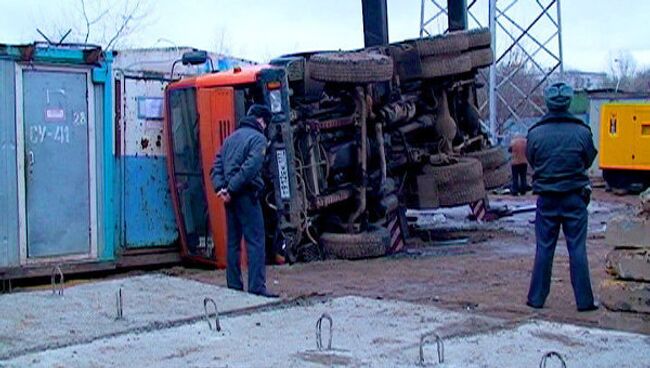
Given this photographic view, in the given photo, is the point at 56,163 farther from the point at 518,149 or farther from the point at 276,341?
the point at 518,149

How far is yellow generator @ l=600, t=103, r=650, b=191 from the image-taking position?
21828mm

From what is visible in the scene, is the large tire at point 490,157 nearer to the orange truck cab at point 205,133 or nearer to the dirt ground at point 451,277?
the dirt ground at point 451,277

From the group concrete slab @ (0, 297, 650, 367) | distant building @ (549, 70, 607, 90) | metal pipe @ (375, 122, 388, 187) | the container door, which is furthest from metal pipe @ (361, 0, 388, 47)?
distant building @ (549, 70, 607, 90)

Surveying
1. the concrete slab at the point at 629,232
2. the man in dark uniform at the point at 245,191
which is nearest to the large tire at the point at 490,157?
the man in dark uniform at the point at 245,191

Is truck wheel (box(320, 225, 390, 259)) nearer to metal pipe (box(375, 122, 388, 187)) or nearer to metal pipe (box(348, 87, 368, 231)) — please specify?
metal pipe (box(348, 87, 368, 231))

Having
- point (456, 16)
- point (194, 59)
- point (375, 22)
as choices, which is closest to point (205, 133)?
point (194, 59)

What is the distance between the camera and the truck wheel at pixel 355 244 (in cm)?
1162

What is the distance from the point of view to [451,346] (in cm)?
475

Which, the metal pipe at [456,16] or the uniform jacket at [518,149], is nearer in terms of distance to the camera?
the metal pipe at [456,16]

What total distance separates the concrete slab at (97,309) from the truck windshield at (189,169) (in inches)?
169

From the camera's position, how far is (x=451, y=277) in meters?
10.6

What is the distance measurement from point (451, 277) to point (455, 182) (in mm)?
2410

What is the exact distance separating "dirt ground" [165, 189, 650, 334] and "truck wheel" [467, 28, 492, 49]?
257cm

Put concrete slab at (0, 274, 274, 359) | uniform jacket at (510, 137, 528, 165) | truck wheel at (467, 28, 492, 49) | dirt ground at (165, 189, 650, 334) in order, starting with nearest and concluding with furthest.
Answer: concrete slab at (0, 274, 274, 359)
dirt ground at (165, 189, 650, 334)
truck wheel at (467, 28, 492, 49)
uniform jacket at (510, 137, 528, 165)
